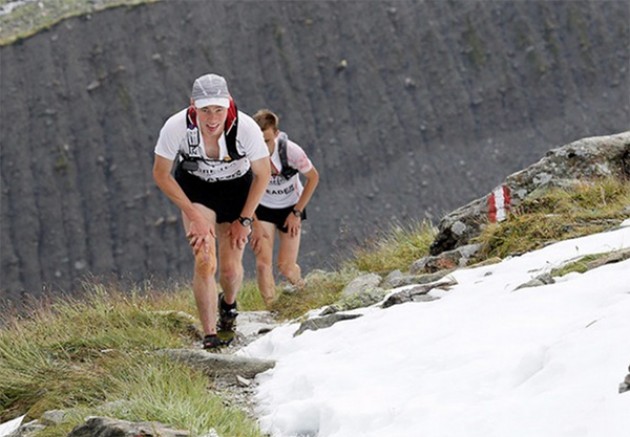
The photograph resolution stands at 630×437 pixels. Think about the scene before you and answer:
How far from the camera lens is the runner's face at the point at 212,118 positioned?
7.64m

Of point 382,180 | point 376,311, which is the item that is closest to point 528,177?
point 376,311

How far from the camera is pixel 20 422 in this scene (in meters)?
5.97

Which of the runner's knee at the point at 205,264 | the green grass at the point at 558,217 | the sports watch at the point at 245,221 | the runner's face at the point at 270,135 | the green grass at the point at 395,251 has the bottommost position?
the green grass at the point at 395,251

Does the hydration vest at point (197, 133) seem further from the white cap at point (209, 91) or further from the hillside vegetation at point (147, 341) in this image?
the hillside vegetation at point (147, 341)

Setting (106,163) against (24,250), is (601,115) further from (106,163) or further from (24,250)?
(24,250)

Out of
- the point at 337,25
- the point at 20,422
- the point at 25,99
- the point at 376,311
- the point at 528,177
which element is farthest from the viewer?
the point at 337,25

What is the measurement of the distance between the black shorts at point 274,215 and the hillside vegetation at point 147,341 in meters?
0.84

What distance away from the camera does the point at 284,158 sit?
11.2 m

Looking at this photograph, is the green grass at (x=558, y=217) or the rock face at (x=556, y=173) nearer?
the green grass at (x=558, y=217)

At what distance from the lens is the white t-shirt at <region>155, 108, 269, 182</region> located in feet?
25.6

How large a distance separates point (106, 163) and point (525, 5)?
14.7 m

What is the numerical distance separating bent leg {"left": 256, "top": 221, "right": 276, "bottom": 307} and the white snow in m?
3.93

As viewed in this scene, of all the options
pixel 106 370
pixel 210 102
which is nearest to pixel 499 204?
pixel 210 102

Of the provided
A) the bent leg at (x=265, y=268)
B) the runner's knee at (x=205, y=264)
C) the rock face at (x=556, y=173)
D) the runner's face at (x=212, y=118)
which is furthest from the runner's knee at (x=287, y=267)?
the runner's face at (x=212, y=118)
